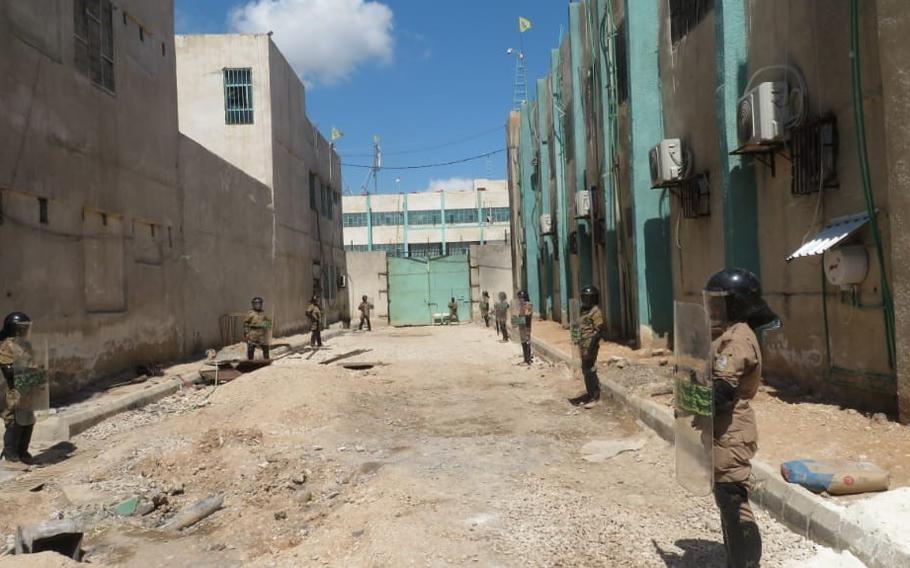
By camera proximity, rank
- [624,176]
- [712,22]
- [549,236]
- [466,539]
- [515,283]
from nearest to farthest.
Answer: [466,539] < [712,22] < [624,176] < [549,236] < [515,283]

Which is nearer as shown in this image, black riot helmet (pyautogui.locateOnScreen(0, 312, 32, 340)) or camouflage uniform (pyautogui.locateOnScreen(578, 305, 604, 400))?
black riot helmet (pyautogui.locateOnScreen(0, 312, 32, 340))

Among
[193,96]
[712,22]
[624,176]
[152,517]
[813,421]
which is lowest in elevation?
[152,517]

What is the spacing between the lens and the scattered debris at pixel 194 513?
18.5 feet

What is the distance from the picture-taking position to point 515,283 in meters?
33.9

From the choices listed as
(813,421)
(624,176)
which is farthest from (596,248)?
(813,421)

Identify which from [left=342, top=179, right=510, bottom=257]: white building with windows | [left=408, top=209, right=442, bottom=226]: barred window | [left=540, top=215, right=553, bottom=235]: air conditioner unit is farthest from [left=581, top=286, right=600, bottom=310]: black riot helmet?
[left=408, top=209, right=442, bottom=226]: barred window

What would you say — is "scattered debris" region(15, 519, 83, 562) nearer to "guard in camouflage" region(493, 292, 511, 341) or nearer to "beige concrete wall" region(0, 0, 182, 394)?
"beige concrete wall" region(0, 0, 182, 394)

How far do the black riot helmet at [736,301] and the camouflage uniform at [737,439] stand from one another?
61 millimetres

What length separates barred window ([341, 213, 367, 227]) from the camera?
6359 cm

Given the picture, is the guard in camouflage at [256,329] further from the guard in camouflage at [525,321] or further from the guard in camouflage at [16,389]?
the guard in camouflage at [16,389]

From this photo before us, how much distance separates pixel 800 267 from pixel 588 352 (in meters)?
2.75

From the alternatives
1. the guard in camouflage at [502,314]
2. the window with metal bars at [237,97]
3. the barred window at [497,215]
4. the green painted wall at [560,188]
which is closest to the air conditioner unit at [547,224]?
the green painted wall at [560,188]

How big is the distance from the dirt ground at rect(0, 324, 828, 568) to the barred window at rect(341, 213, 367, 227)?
53.4 metres

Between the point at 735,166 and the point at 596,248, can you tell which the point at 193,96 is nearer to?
the point at 596,248
